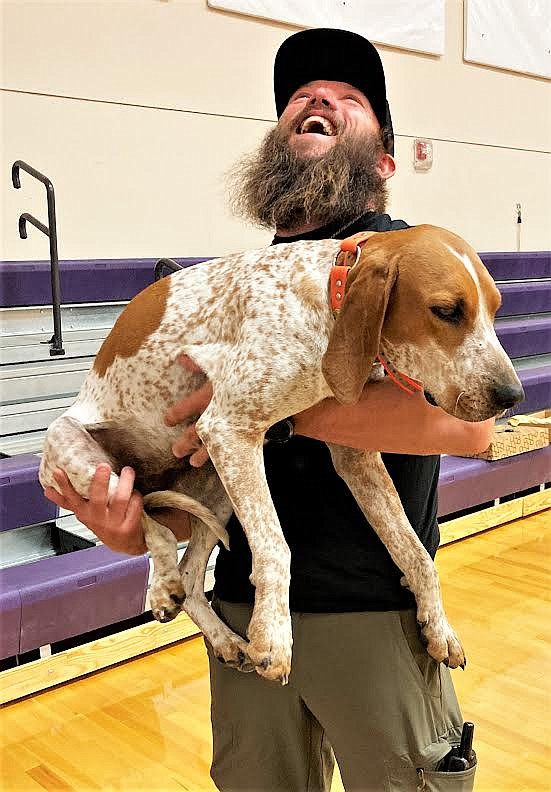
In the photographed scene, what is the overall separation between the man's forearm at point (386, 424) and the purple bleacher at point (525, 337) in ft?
16.5

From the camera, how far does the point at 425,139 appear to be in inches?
313

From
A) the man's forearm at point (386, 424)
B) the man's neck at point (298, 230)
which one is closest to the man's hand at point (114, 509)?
the man's forearm at point (386, 424)

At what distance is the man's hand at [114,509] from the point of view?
1.51m

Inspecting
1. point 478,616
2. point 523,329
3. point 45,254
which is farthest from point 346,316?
point 523,329

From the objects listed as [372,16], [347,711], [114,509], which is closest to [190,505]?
[114,509]

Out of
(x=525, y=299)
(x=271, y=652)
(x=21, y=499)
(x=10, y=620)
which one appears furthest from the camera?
(x=525, y=299)

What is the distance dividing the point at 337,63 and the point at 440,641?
1.12m

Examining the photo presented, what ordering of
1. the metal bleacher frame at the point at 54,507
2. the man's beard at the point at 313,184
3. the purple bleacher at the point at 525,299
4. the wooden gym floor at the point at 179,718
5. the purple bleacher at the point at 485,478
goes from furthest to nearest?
1. the purple bleacher at the point at 525,299
2. the purple bleacher at the point at 485,478
3. the metal bleacher frame at the point at 54,507
4. the wooden gym floor at the point at 179,718
5. the man's beard at the point at 313,184

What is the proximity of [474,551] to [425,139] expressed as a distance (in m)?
4.42

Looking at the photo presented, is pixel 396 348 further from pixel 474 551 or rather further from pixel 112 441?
pixel 474 551

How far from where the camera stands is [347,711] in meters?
1.57

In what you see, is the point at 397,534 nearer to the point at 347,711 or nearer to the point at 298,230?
the point at 347,711

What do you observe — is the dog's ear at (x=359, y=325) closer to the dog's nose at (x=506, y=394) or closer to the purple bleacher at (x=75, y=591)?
the dog's nose at (x=506, y=394)

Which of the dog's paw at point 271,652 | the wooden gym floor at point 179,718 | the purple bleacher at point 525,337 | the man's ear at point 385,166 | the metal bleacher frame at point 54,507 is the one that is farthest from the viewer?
the purple bleacher at point 525,337
